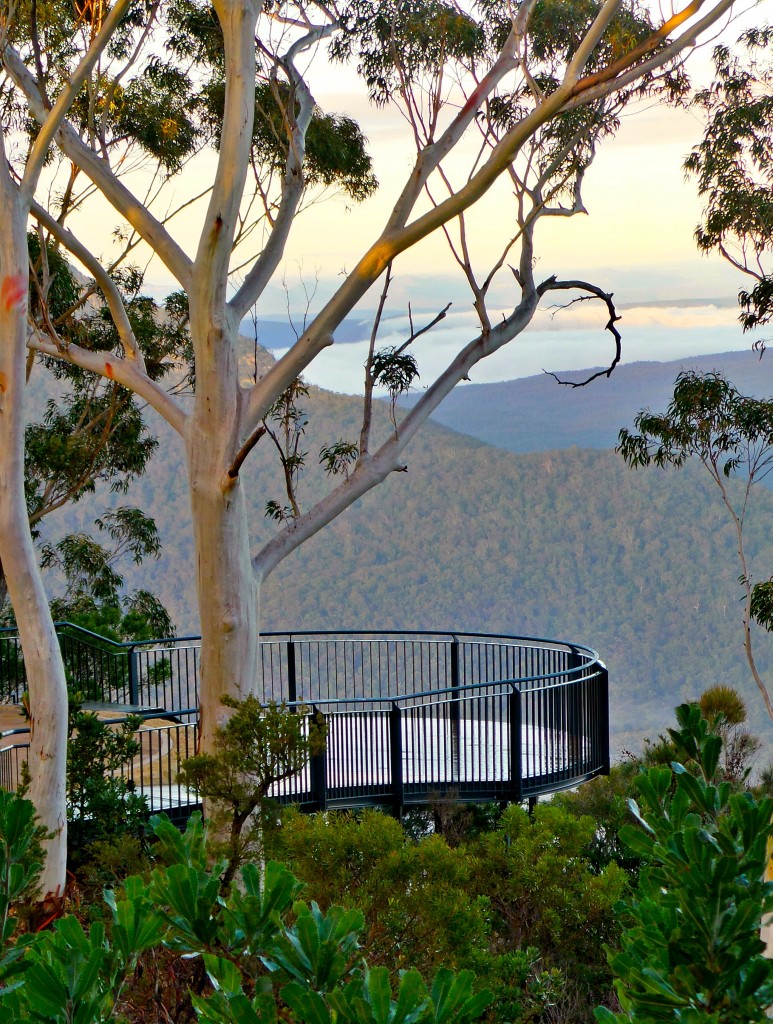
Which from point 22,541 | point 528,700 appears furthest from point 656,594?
point 22,541

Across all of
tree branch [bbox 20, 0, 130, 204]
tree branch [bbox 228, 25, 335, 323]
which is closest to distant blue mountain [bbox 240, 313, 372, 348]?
tree branch [bbox 228, 25, 335, 323]

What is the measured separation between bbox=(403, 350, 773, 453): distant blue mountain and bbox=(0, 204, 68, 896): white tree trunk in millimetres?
47363

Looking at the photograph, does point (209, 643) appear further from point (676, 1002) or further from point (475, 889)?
point (676, 1002)

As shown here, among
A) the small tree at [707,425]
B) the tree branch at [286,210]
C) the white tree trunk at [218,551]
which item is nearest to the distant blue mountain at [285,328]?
the tree branch at [286,210]

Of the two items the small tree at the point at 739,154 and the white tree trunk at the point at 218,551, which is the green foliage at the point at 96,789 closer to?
the white tree trunk at the point at 218,551

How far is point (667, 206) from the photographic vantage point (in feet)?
121

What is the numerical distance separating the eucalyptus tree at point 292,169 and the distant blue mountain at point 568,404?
4187cm

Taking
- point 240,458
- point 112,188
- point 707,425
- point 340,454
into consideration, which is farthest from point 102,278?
point 707,425

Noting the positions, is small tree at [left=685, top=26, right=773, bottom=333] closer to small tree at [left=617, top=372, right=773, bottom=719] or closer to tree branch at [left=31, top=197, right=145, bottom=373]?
small tree at [left=617, top=372, right=773, bottom=719]

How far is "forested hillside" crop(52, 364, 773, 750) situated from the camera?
47.1 meters

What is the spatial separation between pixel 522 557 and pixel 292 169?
138 ft

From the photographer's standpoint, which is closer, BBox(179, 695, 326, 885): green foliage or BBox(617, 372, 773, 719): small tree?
BBox(179, 695, 326, 885): green foliage

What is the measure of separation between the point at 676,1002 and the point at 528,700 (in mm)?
9673

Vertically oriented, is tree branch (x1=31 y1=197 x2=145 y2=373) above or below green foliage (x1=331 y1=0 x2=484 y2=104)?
below
